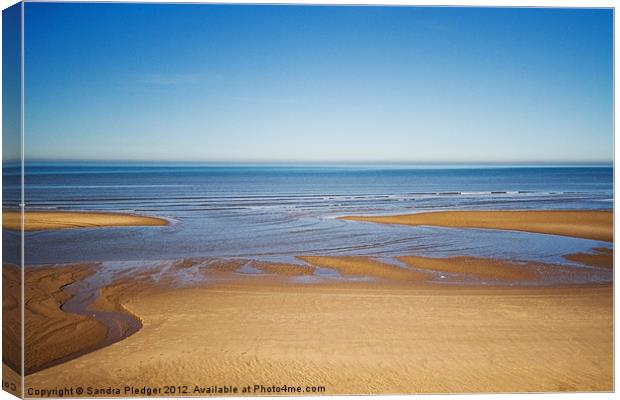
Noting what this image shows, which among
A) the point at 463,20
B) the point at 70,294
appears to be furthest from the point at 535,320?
the point at 463,20

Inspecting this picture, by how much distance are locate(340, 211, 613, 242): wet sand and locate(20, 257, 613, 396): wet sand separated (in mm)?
4101

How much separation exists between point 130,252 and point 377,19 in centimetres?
822

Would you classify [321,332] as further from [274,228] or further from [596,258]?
[274,228]

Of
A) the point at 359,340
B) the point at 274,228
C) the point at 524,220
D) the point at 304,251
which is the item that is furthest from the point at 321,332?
the point at 524,220

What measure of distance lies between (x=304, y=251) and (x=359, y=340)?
355cm

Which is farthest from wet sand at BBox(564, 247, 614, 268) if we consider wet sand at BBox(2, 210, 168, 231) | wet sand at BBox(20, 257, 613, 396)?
wet sand at BBox(2, 210, 168, 231)

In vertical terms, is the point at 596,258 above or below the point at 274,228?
above

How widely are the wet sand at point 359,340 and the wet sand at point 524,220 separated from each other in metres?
4.10

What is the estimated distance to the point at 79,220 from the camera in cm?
1084

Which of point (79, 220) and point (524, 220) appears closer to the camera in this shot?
point (79, 220)

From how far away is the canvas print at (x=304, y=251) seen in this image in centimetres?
380

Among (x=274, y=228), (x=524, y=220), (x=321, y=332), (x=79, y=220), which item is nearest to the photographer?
(x=321, y=332)

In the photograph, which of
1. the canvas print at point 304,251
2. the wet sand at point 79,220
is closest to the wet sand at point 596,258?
the canvas print at point 304,251

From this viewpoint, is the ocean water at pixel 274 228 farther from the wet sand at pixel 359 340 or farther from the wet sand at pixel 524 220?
the wet sand at pixel 359 340
